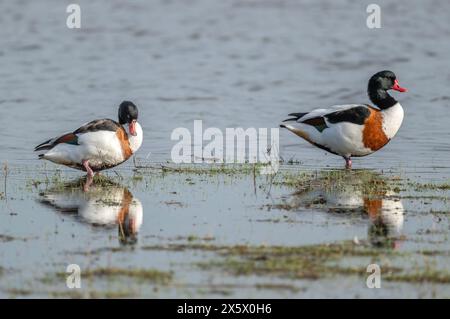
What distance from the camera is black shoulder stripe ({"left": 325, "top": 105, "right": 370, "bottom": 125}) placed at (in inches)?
526

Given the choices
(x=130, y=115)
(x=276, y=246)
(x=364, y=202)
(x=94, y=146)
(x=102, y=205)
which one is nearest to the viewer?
(x=276, y=246)

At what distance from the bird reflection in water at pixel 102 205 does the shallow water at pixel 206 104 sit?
0.21 ft

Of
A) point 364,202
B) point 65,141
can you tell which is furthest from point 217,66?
point 364,202

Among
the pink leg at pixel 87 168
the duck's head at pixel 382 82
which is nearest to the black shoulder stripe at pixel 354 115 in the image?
the duck's head at pixel 382 82

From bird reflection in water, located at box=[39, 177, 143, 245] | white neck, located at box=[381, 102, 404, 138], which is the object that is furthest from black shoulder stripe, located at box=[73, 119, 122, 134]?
white neck, located at box=[381, 102, 404, 138]

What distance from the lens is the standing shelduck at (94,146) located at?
39.4 feet

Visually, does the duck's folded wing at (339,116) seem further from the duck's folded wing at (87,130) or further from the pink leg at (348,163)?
the duck's folded wing at (87,130)

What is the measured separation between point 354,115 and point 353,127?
17cm

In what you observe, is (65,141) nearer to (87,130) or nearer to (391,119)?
(87,130)

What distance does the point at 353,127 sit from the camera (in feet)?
43.7

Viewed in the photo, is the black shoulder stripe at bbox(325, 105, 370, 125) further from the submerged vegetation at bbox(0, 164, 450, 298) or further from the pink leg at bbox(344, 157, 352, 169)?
the submerged vegetation at bbox(0, 164, 450, 298)

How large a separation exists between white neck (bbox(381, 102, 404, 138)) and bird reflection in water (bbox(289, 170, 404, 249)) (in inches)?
42.5
